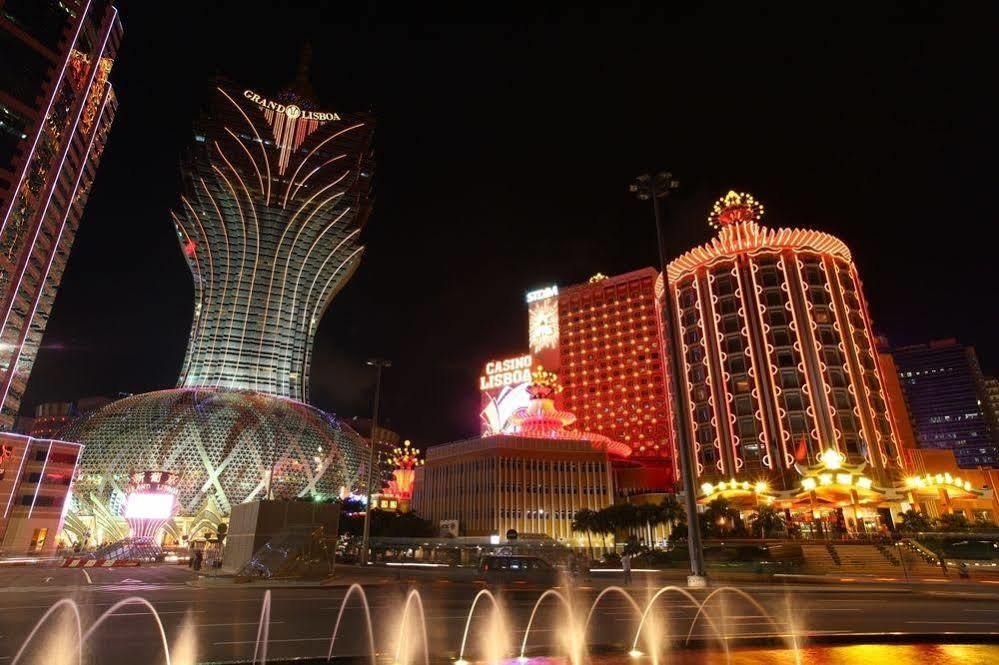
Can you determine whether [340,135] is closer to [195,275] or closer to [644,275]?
[195,275]

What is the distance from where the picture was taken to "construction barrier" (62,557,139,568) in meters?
39.0

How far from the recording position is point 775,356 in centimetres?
7400

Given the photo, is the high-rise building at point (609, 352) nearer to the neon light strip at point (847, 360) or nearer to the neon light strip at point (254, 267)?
the neon light strip at point (847, 360)

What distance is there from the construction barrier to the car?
3005 cm

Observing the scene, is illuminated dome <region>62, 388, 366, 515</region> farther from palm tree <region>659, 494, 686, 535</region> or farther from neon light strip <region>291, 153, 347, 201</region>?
palm tree <region>659, 494, 686, 535</region>

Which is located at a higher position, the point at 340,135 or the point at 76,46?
the point at 340,135

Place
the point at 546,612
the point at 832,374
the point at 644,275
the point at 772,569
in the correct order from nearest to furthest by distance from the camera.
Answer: the point at 546,612 → the point at 772,569 → the point at 832,374 → the point at 644,275

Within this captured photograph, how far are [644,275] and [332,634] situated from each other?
126 metres

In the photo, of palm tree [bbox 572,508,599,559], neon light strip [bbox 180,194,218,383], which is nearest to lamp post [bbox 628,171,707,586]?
palm tree [bbox 572,508,599,559]

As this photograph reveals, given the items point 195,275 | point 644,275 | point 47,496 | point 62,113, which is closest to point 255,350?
point 195,275

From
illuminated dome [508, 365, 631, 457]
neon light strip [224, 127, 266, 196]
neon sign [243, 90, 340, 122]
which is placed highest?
neon sign [243, 90, 340, 122]

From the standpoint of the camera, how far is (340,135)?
117m

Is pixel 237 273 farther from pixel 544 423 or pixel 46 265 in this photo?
pixel 544 423

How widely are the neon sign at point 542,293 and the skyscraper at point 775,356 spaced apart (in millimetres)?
56575
